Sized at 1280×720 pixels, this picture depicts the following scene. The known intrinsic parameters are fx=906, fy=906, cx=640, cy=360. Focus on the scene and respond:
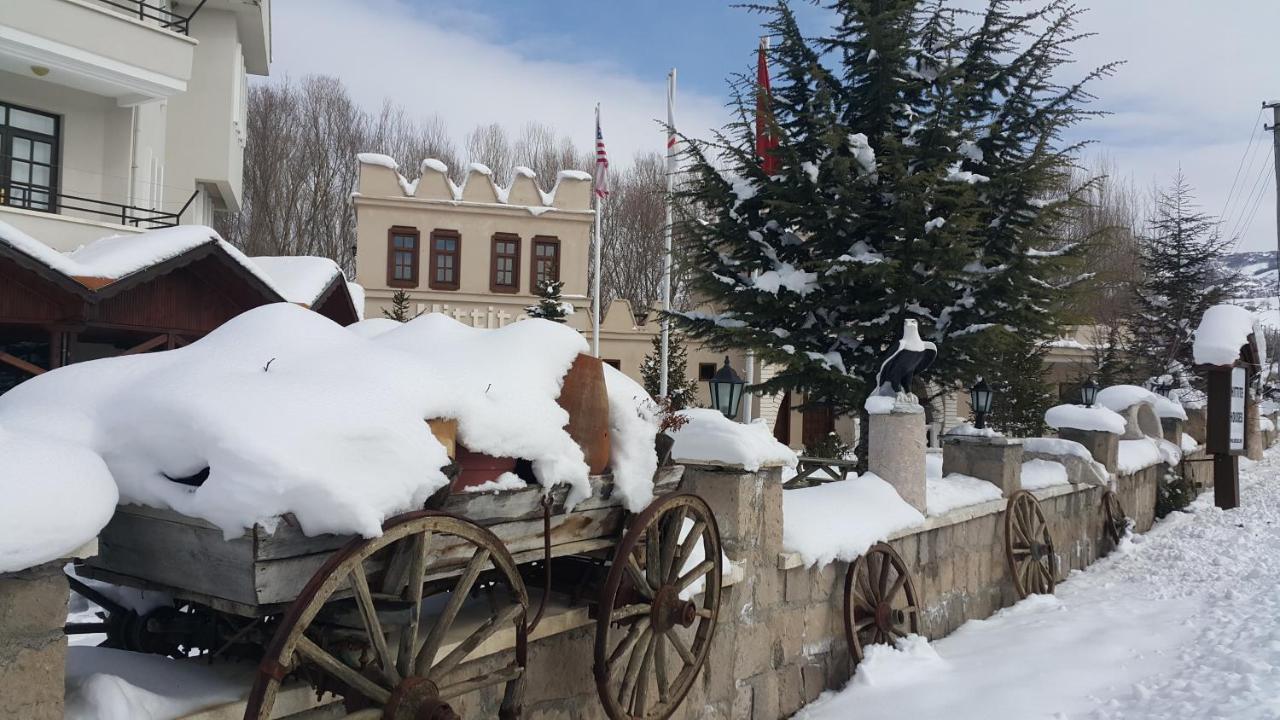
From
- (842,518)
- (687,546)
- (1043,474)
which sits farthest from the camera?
(1043,474)

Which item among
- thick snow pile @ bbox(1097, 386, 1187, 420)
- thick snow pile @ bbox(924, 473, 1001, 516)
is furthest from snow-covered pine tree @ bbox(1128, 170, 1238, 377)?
thick snow pile @ bbox(924, 473, 1001, 516)

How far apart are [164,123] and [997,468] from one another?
14.7 metres

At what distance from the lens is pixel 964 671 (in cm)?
637

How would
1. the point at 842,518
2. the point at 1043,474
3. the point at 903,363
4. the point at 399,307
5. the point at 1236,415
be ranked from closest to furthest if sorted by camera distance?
the point at 842,518 < the point at 903,363 < the point at 1043,474 < the point at 1236,415 < the point at 399,307

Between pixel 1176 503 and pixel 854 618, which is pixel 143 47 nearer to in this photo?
pixel 854 618

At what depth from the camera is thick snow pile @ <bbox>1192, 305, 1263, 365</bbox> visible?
13.7 meters

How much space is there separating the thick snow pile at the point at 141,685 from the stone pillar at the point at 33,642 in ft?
0.71

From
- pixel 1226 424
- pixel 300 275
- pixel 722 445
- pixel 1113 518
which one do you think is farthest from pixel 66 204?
pixel 1226 424

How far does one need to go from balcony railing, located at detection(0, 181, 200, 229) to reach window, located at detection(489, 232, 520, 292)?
11301mm

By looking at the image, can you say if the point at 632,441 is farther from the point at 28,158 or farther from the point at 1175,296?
the point at 1175,296

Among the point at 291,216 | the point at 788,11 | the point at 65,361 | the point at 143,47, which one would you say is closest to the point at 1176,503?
the point at 788,11

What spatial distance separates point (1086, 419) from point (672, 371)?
439 inches

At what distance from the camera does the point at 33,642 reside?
2.42 m

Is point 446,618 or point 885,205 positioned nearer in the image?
point 446,618
